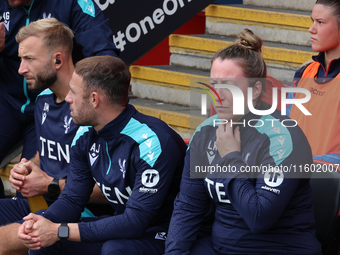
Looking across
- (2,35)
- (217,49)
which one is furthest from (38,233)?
(217,49)

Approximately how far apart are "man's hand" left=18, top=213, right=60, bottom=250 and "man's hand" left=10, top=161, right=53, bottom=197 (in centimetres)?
39

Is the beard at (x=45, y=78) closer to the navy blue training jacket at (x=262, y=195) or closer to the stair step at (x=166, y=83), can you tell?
the navy blue training jacket at (x=262, y=195)

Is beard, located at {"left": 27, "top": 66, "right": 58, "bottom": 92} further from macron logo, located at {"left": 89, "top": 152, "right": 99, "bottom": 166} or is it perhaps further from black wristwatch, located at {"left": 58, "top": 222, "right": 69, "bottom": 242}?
black wristwatch, located at {"left": 58, "top": 222, "right": 69, "bottom": 242}

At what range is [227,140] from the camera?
182cm

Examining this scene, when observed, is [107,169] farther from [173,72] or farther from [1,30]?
[173,72]

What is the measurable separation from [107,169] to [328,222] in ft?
3.22

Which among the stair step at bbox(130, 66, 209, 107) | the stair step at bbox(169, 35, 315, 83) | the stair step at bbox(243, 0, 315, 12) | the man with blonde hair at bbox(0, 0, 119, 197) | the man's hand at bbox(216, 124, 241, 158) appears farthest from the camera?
the stair step at bbox(243, 0, 315, 12)

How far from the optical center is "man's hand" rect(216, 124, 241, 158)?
1.81m

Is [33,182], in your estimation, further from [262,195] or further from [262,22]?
[262,22]

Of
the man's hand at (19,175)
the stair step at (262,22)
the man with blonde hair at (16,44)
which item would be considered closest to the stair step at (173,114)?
the stair step at (262,22)

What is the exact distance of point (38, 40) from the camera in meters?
2.67

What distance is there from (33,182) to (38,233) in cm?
46

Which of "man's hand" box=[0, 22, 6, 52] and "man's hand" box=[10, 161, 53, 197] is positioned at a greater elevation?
"man's hand" box=[0, 22, 6, 52]

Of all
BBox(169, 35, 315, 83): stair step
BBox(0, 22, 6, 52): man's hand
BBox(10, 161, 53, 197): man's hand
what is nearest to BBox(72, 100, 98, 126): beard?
BBox(10, 161, 53, 197): man's hand
